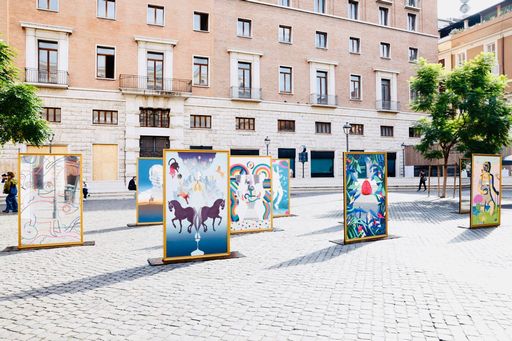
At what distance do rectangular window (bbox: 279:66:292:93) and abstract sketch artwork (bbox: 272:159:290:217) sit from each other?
19701 mm

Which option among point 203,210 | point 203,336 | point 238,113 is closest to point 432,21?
point 238,113

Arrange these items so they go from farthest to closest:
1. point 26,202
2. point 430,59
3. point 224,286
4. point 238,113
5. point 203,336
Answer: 1. point 430,59
2. point 238,113
3. point 26,202
4. point 224,286
5. point 203,336

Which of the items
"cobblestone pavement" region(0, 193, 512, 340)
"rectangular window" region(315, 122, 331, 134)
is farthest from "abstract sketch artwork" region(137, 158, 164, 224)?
"rectangular window" region(315, 122, 331, 134)

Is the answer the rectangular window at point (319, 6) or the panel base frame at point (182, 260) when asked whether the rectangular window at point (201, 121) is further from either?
the panel base frame at point (182, 260)

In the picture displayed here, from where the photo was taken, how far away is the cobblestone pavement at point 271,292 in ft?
13.9

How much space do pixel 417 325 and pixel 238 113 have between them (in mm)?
27139

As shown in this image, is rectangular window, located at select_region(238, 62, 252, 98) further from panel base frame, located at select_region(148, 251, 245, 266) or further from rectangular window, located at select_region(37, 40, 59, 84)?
panel base frame, located at select_region(148, 251, 245, 266)

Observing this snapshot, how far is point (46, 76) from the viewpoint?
25.4m

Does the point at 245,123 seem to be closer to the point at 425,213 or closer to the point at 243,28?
the point at 243,28

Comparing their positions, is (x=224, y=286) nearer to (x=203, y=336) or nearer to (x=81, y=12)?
(x=203, y=336)

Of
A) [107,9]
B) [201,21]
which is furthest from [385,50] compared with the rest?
[107,9]

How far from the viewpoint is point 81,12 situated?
26266mm

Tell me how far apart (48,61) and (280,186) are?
67.3 feet

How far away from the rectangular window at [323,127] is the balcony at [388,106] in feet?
19.2
